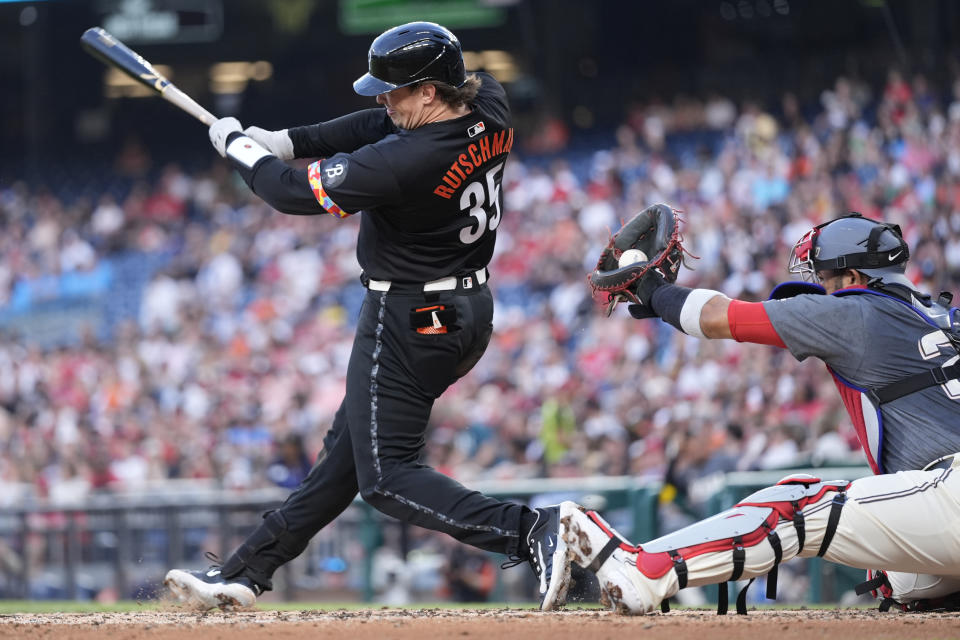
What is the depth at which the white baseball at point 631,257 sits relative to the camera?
146 inches

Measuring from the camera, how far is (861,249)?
3619mm

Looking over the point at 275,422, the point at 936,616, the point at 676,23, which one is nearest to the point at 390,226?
the point at 936,616

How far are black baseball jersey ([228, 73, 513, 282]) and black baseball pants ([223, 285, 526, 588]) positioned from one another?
127mm

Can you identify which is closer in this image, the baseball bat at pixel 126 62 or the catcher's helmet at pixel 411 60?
the catcher's helmet at pixel 411 60

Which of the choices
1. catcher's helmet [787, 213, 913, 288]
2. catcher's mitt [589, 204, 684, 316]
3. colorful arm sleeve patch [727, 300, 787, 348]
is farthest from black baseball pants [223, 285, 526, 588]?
catcher's helmet [787, 213, 913, 288]

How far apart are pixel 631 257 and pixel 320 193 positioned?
98cm

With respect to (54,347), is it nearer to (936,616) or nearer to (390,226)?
(390,226)

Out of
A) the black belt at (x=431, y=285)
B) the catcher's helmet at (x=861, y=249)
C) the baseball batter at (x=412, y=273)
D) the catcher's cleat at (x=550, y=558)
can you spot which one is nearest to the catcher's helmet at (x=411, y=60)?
the baseball batter at (x=412, y=273)

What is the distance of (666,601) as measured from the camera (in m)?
3.52

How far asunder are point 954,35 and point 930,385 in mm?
9304

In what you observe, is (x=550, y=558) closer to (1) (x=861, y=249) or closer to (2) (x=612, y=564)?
(2) (x=612, y=564)

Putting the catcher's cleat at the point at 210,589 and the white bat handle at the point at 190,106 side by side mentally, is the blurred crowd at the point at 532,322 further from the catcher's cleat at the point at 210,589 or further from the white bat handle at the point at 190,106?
the white bat handle at the point at 190,106

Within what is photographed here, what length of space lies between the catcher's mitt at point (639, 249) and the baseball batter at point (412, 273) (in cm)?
39

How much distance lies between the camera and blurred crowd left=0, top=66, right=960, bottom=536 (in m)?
8.65
